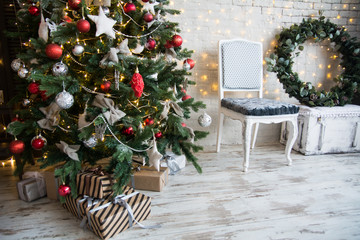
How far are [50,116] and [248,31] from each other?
2015mm

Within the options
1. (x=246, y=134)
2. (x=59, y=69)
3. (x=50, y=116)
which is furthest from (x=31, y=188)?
(x=246, y=134)

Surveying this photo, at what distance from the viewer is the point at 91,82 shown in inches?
51.4

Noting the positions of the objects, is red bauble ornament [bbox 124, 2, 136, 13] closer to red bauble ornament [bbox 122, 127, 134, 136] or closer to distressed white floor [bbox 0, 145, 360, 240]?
red bauble ornament [bbox 122, 127, 134, 136]

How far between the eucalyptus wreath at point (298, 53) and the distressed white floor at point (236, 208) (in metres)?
0.70

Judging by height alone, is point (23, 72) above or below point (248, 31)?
below

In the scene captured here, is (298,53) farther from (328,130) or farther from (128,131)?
(128,131)

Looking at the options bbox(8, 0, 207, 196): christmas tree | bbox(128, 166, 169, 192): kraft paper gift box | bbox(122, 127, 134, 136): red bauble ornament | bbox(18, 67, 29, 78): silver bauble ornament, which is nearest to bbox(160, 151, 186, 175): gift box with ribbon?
bbox(128, 166, 169, 192): kraft paper gift box

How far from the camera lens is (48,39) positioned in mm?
1146

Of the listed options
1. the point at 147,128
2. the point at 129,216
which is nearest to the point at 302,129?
the point at 147,128

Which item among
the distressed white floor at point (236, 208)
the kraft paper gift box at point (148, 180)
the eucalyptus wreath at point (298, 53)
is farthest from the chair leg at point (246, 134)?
the eucalyptus wreath at point (298, 53)

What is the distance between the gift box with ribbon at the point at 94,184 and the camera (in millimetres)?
1150

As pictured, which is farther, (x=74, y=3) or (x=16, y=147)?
(x=16, y=147)

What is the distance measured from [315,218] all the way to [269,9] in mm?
2006

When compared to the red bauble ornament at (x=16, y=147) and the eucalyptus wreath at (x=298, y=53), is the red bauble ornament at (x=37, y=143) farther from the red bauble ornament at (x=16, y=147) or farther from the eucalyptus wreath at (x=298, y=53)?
the eucalyptus wreath at (x=298, y=53)
